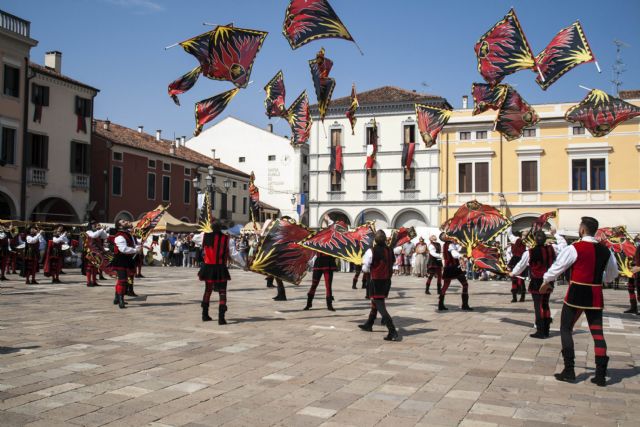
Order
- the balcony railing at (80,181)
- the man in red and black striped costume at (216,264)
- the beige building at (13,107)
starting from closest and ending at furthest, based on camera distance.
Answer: the man in red and black striped costume at (216,264) → the beige building at (13,107) → the balcony railing at (80,181)

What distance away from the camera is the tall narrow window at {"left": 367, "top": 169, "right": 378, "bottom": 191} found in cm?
4478

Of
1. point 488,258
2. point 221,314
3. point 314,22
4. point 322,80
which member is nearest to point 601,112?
point 488,258

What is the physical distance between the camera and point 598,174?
123 ft

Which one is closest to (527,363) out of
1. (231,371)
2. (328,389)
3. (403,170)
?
(328,389)

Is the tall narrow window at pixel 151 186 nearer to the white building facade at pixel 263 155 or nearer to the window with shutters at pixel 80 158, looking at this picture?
the window with shutters at pixel 80 158

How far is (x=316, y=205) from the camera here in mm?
46188

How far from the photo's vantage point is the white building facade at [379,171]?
42.9 metres

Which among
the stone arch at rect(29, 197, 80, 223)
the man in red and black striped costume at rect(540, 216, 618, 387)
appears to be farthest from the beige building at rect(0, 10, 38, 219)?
the man in red and black striped costume at rect(540, 216, 618, 387)

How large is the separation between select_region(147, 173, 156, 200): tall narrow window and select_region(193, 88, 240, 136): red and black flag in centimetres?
3073

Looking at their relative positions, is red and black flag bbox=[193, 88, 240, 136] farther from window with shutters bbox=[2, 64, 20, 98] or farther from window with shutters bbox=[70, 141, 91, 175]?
window with shutters bbox=[70, 141, 91, 175]

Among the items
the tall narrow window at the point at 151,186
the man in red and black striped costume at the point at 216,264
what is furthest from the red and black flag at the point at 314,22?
the tall narrow window at the point at 151,186

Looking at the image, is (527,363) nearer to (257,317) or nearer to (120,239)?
(257,317)

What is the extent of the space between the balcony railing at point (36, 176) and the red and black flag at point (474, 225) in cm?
2628

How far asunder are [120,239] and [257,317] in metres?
3.60
